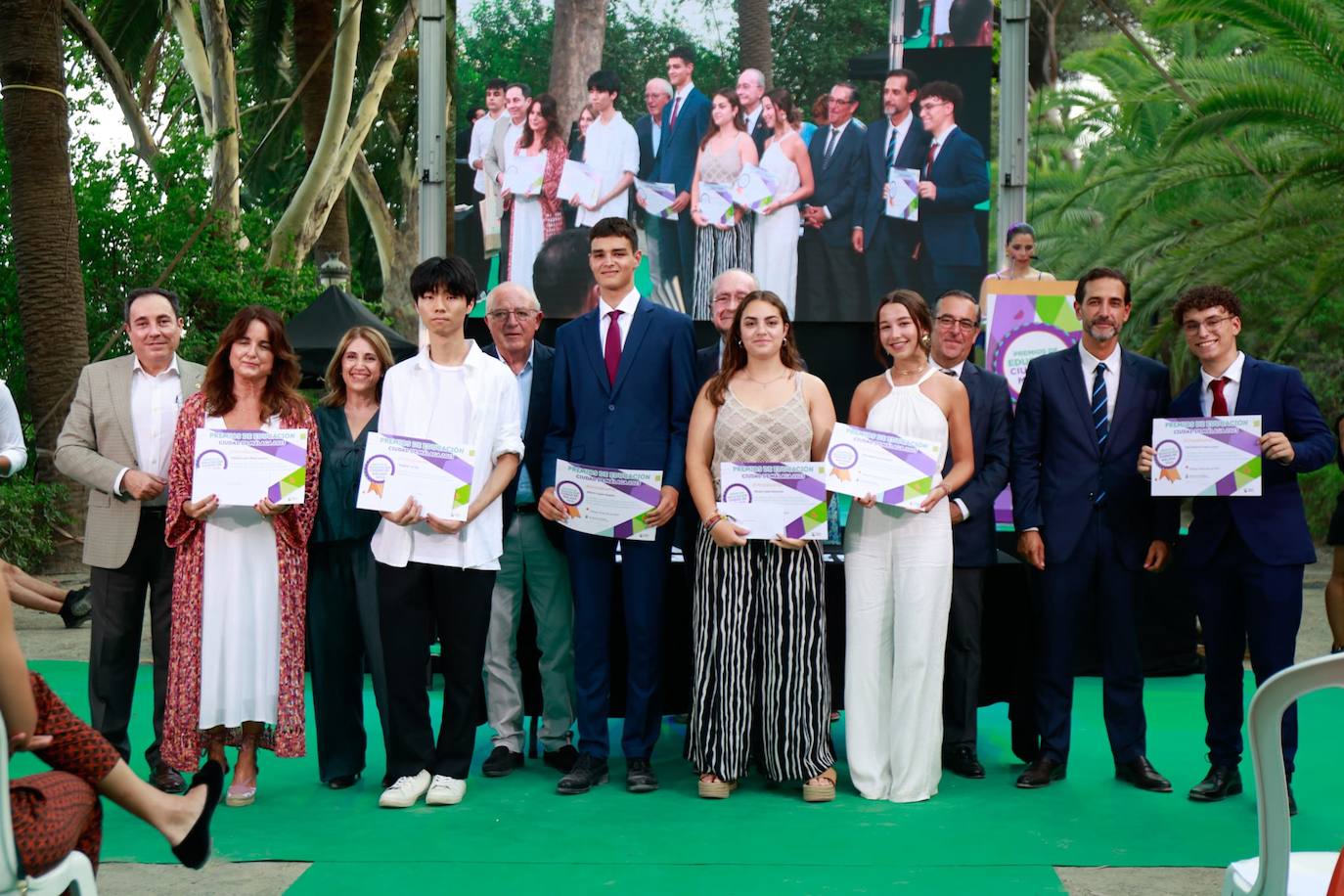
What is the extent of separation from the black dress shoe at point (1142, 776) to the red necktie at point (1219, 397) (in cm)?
146

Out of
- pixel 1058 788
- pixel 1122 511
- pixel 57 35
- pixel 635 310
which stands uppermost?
pixel 57 35

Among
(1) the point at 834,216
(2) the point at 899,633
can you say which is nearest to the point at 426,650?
(2) the point at 899,633

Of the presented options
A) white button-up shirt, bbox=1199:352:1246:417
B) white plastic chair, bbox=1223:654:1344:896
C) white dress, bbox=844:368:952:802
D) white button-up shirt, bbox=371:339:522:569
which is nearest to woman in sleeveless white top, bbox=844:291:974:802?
white dress, bbox=844:368:952:802

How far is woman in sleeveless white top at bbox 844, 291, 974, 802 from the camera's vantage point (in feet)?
18.6

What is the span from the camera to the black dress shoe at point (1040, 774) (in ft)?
19.2

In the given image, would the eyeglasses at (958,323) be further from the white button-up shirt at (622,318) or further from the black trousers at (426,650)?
the black trousers at (426,650)

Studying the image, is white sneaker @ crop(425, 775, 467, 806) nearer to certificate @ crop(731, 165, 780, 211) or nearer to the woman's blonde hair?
the woman's blonde hair

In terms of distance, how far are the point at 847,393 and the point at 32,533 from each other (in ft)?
28.4

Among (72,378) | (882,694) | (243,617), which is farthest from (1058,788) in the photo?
(72,378)

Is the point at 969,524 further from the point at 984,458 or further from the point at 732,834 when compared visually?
the point at 732,834

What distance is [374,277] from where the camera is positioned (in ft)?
107

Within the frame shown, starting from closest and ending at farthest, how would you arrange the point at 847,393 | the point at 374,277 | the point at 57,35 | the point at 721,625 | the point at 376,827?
1. the point at 376,827
2. the point at 721,625
3. the point at 847,393
4. the point at 57,35
5. the point at 374,277

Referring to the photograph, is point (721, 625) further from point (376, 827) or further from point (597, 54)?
point (597, 54)

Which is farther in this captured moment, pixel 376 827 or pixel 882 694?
pixel 882 694
